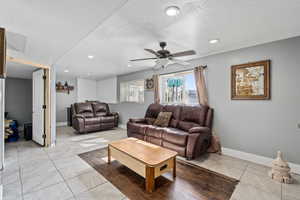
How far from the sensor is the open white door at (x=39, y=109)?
139 inches

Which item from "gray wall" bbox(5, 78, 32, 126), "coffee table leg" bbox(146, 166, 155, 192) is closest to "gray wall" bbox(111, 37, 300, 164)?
"coffee table leg" bbox(146, 166, 155, 192)

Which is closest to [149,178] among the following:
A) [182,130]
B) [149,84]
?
[182,130]

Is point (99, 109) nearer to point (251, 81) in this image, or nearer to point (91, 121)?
point (91, 121)

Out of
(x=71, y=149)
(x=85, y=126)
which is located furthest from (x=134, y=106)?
(x=71, y=149)

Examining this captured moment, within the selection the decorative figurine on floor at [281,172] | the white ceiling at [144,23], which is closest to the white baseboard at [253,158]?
the decorative figurine on floor at [281,172]

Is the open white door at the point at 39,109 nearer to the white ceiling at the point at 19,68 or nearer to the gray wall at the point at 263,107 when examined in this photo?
the white ceiling at the point at 19,68

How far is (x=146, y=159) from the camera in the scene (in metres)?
1.91

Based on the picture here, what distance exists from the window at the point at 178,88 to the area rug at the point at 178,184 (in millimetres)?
1937

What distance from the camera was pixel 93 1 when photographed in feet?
4.46

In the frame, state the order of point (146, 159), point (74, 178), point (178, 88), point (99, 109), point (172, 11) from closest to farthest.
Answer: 1. point (172, 11)
2. point (146, 159)
3. point (74, 178)
4. point (178, 88)
5. point (99, 109)

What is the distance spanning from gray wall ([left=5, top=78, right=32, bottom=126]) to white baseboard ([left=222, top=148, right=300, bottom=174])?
7.18 m

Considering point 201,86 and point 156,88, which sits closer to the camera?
point 201,86

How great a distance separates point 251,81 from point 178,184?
2.49 meters

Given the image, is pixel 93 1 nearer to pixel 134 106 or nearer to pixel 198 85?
pixel 198 85
